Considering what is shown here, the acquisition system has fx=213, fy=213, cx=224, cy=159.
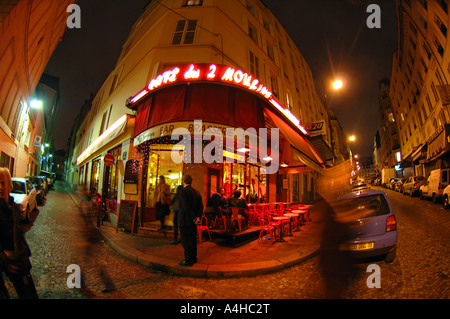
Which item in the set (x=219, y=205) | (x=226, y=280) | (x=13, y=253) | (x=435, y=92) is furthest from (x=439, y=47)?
A: (x=13, y=253)

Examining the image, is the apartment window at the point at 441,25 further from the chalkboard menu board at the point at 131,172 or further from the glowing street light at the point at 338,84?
the chalkboard menu board at the point at 131,172

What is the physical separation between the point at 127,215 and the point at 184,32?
29.9ft

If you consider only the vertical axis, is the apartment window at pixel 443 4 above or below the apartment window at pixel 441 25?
above

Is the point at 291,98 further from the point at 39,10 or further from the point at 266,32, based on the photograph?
the point at 39,10

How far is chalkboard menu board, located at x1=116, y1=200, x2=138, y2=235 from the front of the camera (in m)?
7.69

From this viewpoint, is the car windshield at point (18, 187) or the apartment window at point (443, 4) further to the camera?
the apartment window at point (443, 4)

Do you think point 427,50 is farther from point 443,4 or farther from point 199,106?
point 199,106

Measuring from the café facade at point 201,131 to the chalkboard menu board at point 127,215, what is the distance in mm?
670

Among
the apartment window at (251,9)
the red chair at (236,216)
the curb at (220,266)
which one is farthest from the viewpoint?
the apartment window at (251,9)

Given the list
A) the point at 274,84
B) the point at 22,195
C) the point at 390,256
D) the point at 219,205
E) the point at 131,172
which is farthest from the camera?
the point at 274,84

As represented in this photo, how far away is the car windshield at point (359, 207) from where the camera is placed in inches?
176

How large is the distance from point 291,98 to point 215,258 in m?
15.2

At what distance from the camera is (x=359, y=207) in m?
4.91

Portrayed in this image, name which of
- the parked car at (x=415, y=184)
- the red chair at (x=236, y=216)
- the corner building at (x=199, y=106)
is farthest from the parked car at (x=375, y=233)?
the parked car at (x=415, y=184)
